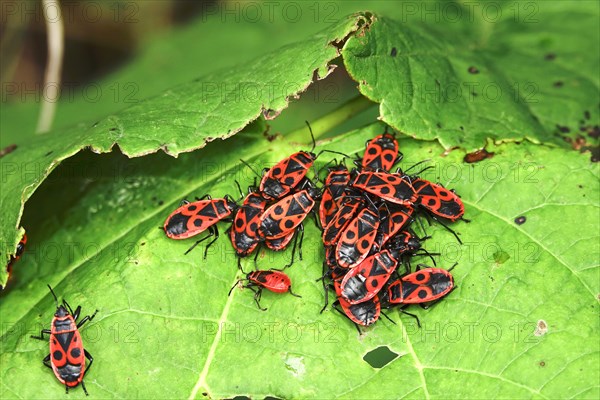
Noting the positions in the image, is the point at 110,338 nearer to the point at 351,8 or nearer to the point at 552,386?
the point at 552,386

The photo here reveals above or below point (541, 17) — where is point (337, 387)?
below

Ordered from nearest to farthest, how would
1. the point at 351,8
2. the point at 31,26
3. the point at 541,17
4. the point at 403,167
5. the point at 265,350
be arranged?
the point at 265,350 → the point at 403,167 → the point at 541,17 → the point at 351,8 → the point at 31,26

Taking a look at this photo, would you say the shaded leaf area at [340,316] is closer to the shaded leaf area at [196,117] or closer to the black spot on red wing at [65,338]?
the black spot on red wing at [65,338]

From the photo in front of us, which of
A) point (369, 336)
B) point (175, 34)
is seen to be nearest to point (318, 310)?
point (369, 336)

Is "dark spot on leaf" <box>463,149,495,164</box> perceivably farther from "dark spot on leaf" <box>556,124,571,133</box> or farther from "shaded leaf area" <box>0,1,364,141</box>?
"shaded leaf area" <box>0,1,364,141</box>

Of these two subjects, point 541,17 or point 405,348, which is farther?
point 541,17

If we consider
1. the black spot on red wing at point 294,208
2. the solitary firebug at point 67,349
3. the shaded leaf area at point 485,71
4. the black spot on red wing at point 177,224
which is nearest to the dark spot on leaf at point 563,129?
the shaded leaf area at point 485,71
